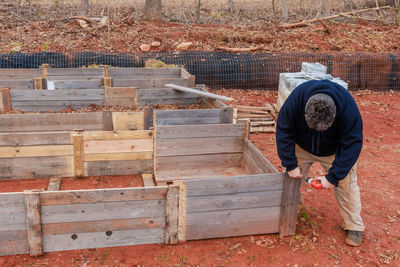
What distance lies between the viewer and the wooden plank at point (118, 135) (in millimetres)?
5520

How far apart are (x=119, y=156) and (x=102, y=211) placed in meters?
2.00

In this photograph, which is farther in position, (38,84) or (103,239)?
(38,84)

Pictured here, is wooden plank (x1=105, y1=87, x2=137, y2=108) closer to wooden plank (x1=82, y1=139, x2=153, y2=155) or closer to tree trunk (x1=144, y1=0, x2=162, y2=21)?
wooden plank (x1=82, y1=139, x2=153, y2=155)

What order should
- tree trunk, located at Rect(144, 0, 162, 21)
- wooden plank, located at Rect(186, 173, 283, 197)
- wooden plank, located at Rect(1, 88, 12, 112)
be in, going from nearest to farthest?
wooden plank, located at Rect(186, 173, 283, 197) < wooden plank, located at Rect(1, 88, 12, 112) < tree trunk, located at Rect(144, 0, 162, 21)

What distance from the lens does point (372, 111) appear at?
10164 mm

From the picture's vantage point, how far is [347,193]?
4250 mm

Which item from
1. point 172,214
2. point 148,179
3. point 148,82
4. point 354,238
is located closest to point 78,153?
point 148,179

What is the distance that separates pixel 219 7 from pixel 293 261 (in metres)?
20.9

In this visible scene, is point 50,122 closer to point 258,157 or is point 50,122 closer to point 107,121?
point 107,121

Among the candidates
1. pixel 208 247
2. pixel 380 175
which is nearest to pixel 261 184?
pixel 208 247

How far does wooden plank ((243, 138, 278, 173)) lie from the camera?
4.70 meters

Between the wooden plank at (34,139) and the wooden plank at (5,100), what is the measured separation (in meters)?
2.04

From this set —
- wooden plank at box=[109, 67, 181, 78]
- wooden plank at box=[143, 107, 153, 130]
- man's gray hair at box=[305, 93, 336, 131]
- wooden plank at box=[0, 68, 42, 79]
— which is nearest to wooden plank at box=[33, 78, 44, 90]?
wooden plank at box=[0, 68, 42, 79]

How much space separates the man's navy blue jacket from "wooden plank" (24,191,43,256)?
2.52 meters
